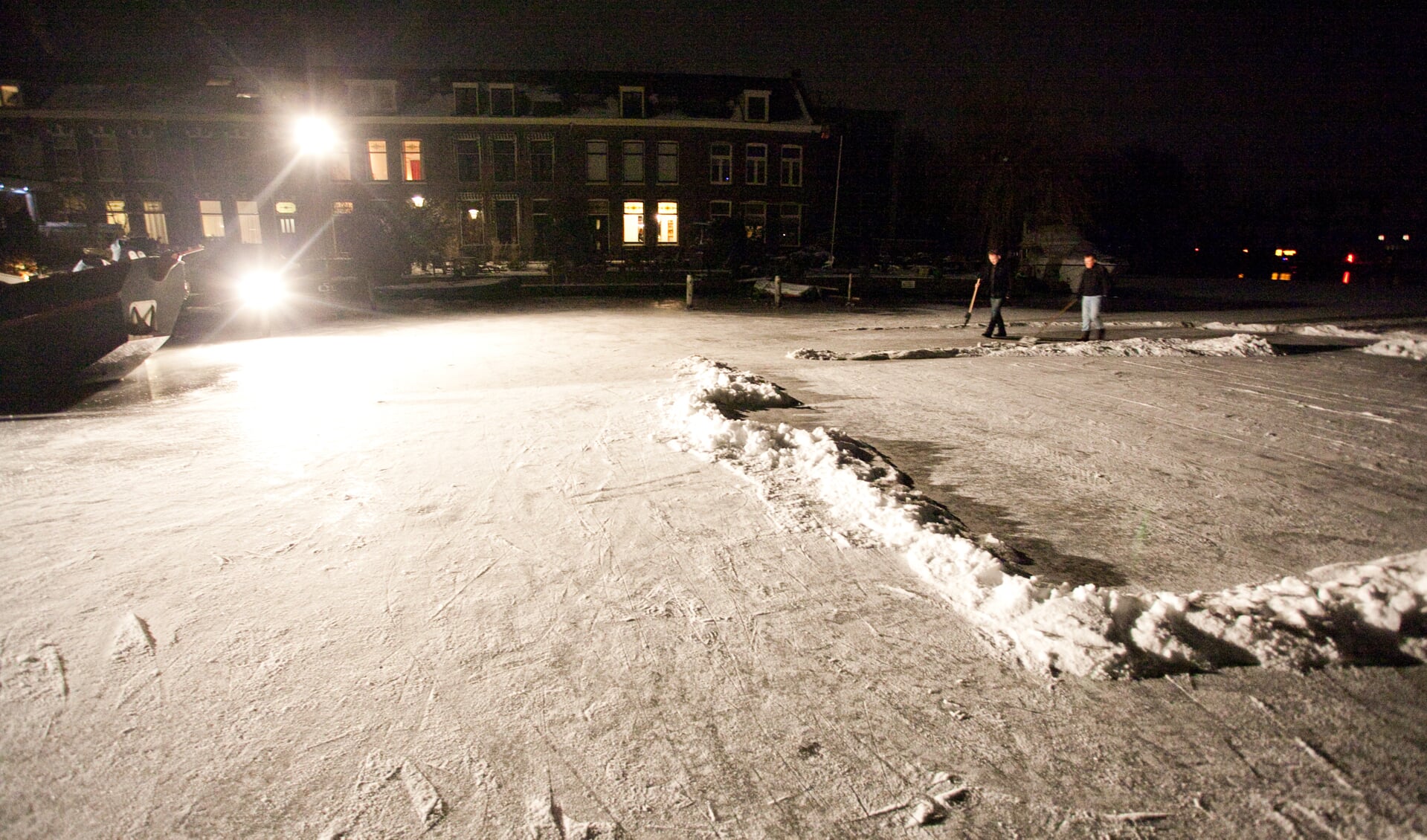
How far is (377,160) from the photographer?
110ft

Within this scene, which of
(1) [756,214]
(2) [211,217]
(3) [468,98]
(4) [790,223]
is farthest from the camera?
(4) [790,223]

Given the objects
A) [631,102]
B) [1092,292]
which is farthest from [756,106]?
[1092,292]

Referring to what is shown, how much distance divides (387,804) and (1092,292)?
13040 mm

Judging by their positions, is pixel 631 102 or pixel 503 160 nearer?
pixel 503 160

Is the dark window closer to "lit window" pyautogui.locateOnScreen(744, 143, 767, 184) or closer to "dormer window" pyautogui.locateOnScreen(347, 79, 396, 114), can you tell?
"dormer window" pyautogui.locateOnScreen(347, 79, 396, 114)

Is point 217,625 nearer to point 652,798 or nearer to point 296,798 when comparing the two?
point 296,798

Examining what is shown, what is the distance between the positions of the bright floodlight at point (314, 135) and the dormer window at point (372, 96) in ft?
6.53

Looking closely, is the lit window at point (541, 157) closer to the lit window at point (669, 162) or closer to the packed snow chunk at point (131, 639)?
the lit window at point (669, 162)

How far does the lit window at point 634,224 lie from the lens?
3459cm

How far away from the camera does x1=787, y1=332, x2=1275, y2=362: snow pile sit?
36.0 feet

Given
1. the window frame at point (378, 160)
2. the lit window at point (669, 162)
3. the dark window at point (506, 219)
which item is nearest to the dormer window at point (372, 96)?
the window frame at point (378, 160)

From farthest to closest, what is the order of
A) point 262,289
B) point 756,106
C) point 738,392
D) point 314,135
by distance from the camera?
point 756,106 → point 314,135 → point 262,289 → point 738,392

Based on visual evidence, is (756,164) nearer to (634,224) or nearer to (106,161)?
(634,224)

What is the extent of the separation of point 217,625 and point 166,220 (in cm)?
3909
